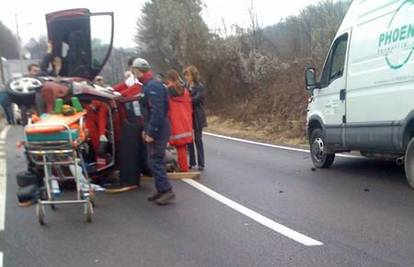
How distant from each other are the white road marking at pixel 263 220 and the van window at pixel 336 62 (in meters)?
3.03

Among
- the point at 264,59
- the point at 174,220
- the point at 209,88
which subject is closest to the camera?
the point at 174,220

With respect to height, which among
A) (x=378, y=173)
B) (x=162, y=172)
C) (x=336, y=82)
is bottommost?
(x=378, y=173)

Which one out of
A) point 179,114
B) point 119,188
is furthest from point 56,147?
point 179,114

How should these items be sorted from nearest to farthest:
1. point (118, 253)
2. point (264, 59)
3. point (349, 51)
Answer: point (118, 253), point (349, 51), point (264, 59)

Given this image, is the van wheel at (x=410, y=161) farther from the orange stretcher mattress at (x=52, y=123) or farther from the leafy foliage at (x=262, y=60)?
the leafy foliage at (x=262, y=60)

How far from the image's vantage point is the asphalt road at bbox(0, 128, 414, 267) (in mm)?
5641

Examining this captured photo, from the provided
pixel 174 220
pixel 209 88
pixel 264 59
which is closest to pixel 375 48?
pixel 174 220

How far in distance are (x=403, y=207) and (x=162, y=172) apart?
10.5 feet

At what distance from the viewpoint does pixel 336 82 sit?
10156 mm

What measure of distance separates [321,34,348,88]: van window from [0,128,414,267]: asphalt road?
1686 mm

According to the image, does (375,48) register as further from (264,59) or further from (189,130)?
(264,59)

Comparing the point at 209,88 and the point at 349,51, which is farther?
the point at 209,88

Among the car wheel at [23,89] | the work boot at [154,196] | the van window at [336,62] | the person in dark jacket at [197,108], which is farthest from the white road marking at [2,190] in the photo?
the van window at [336,62]

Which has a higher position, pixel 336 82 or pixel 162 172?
pixel 336 82
